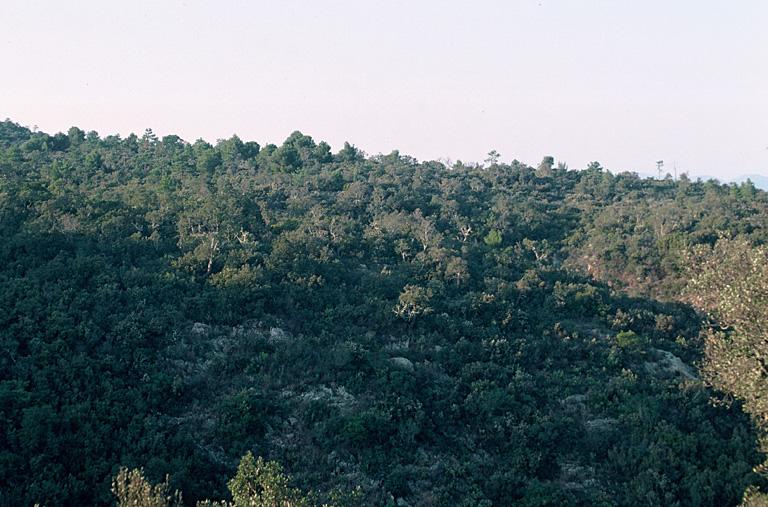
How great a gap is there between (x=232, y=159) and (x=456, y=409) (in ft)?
183

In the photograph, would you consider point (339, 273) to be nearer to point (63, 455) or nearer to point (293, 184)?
point (63, 455)

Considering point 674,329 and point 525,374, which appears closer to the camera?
point 525,374

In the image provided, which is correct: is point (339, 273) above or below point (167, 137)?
below

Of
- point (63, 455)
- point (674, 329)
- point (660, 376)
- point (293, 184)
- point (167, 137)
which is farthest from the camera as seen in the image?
point (167, 137)

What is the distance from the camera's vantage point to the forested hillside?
74.2ft

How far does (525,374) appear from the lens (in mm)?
30203

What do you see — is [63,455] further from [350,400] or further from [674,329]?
[674,329]

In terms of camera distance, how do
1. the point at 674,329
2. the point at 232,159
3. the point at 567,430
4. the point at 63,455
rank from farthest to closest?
the point at 232,159 → the point at 674,329 → the point at 567,430 → the point at 63,455

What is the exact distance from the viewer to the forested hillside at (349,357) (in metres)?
22.6

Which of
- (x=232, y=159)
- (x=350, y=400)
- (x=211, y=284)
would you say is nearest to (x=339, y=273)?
(x=211, y=284)

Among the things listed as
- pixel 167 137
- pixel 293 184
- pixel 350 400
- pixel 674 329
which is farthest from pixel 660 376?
pixel 167 137

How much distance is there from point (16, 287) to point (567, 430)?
24.1 metres

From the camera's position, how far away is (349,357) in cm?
2867

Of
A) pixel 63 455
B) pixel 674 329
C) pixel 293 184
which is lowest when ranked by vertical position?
pixel 63 455
